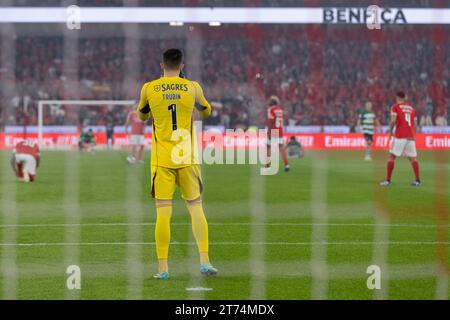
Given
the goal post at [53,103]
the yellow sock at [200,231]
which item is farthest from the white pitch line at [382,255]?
the goal post at [53,103]

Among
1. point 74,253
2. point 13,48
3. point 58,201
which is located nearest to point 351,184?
point 58,201

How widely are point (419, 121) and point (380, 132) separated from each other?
2.06 m

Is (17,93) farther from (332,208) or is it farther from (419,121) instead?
(332,208)

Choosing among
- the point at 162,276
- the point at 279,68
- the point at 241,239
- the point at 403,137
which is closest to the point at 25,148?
the point at 403,137

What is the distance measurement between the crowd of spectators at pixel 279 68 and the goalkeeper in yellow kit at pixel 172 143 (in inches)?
1606

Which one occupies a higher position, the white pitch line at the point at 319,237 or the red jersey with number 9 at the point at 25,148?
the red jersey with number 9 at the point at 25,148

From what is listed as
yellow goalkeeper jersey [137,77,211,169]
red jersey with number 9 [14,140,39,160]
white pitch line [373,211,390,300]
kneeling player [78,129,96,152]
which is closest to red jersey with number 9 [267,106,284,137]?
red jersey with number 9 [14,140,39,160]

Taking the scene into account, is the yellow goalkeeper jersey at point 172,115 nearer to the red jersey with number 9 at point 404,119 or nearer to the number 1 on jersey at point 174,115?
the number 1 on jersey at point 174,115

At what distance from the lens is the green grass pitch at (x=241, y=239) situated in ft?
31.7

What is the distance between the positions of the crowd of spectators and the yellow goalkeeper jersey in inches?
1609

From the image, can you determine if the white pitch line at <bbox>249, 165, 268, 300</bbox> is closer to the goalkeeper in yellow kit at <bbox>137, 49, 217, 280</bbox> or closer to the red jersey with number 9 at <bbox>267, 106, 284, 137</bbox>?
the goalkeeper in yellow kit at <bbox>137, 49, 217, 280</bbox>

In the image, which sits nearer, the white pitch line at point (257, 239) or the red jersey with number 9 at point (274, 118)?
the white pitch line at point (257, 239)

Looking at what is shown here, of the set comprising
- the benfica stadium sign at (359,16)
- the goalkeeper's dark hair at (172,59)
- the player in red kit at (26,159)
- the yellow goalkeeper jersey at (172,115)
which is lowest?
the player in red kit at (26,159)

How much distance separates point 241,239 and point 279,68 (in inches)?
1772
